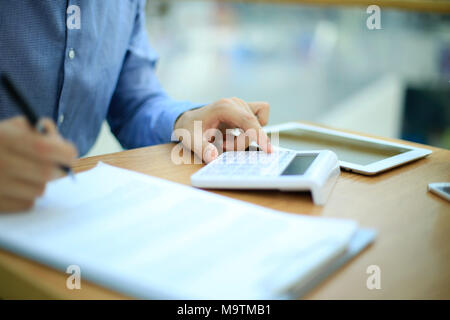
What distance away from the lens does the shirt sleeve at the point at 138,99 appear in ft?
2.57

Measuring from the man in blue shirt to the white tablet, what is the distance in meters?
0.07

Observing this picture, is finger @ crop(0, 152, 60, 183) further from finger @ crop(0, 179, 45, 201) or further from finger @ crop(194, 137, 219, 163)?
finger @ crop(194, 137, 219, 163)

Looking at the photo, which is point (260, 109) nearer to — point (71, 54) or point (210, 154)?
point (210, 154)

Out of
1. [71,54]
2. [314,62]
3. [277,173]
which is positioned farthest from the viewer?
[314,62]

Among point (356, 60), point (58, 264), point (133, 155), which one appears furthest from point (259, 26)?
point (58, 264)

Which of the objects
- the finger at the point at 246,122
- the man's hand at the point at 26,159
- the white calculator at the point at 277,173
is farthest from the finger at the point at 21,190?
the finger at the point at 246,122

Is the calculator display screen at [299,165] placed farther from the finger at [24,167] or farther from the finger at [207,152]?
the finger at [24,167]

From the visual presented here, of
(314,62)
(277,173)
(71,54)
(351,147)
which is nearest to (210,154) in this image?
(277,173)

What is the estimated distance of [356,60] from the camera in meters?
2.12

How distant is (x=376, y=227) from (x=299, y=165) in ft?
0.40

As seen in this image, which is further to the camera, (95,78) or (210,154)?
(95,78)

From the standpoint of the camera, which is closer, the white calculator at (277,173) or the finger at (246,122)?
the white calculator at (277,173)

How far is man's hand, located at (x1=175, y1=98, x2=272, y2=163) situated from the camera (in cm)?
57

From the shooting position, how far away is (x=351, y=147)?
63 centimetres
